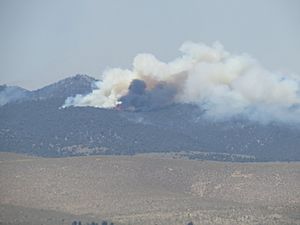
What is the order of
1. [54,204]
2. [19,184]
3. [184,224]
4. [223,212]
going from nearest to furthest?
[184,224], [223,212], [54,204], [19,184]

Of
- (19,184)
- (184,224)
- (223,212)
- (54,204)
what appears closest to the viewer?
(184,224)

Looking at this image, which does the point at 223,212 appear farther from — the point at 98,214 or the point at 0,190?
the point at 0,190

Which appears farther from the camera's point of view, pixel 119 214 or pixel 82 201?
pixel 82 201

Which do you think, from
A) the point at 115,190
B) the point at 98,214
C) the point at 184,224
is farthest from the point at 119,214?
the point at 115,190

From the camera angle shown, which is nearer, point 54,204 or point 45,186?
point 54,204

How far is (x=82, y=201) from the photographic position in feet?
602

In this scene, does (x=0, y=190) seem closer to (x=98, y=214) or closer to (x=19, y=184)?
(x=19, y=184)

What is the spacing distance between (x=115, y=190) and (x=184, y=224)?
41.7m

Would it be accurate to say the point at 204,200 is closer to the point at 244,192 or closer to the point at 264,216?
the point at 244,192

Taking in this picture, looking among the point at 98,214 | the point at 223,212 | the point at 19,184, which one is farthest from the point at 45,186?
the point at 223,212

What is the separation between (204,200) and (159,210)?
19.7 meters

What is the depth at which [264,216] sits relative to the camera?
162 m

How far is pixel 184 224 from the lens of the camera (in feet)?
510

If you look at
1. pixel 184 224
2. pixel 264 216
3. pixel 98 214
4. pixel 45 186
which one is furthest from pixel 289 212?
pixel 45 186
